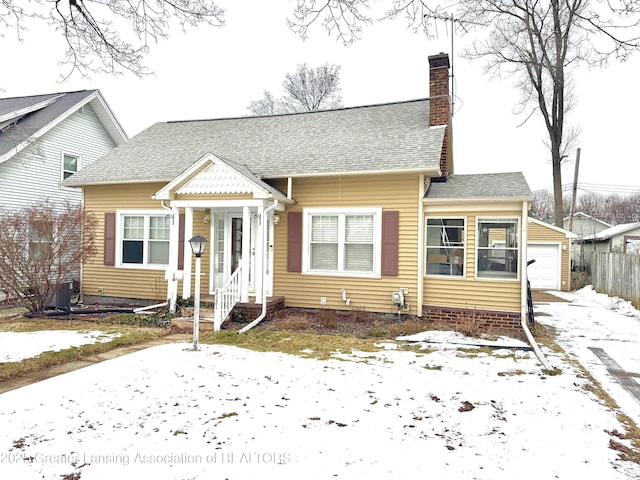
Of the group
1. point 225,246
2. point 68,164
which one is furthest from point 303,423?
point 68,164

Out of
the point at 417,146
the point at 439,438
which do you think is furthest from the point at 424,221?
the point at 439,438

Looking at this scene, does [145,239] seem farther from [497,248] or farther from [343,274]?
[497,248]

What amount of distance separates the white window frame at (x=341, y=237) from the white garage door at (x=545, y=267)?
40.2ft

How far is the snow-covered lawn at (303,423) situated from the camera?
3.15 metres

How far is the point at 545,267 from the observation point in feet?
60.4

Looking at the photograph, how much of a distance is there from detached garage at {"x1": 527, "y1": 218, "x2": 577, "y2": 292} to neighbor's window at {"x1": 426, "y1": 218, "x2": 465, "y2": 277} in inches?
428

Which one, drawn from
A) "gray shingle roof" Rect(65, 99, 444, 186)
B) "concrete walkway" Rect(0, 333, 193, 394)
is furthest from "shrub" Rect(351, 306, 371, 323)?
"concrete walkway" Rect(0, 333, 193, 394)

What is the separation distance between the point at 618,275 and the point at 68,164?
20.0m

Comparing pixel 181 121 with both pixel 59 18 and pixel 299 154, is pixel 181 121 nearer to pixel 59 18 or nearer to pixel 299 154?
pixel 299 154

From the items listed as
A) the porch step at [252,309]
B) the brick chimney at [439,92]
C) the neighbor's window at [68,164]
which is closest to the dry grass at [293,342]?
the porch step at [252,309]

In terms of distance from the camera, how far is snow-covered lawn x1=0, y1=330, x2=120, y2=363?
20.2 ft

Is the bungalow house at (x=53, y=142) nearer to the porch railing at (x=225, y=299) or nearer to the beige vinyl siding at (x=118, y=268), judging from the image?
the beige vinyl siding at (x=118, y=268)

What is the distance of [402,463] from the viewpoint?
10.6 ft

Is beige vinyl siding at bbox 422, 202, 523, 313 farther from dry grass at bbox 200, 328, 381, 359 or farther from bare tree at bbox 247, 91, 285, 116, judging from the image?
bare tree at bbox 247, 91, 285, 116
